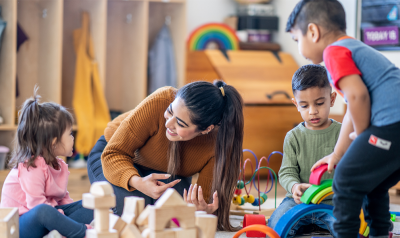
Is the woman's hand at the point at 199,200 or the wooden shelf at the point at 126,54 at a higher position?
the wooden shelf at the point at 126,54

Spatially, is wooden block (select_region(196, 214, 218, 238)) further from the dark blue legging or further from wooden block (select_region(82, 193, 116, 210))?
the dark blue legging

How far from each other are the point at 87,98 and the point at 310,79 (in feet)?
5.35

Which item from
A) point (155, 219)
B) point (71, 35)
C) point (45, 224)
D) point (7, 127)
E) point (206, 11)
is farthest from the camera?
point (206, 11)

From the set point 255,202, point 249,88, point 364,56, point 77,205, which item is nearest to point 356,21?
point 249,88

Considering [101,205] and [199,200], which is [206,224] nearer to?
[101,205]

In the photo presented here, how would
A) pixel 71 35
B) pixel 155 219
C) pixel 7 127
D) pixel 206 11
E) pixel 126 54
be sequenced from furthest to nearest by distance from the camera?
pixel 206 11 → pixel 126 54 → pixel 71 35 → pixel 7 127 → pixel 155 219

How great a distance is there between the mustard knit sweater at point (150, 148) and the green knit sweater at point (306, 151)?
0.86 ft

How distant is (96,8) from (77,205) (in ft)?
5.48

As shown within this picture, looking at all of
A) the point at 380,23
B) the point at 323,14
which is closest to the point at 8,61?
the point at 323,14

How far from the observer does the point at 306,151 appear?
148 cm

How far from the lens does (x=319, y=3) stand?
1.02 m

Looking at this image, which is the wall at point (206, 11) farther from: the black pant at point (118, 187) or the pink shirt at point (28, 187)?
the pink shirt at point (28, 187)

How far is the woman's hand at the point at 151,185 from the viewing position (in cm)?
135

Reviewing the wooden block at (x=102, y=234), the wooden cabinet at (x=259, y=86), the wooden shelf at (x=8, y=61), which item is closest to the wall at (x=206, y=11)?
the wooden cabinet at (x=259, y=86)
